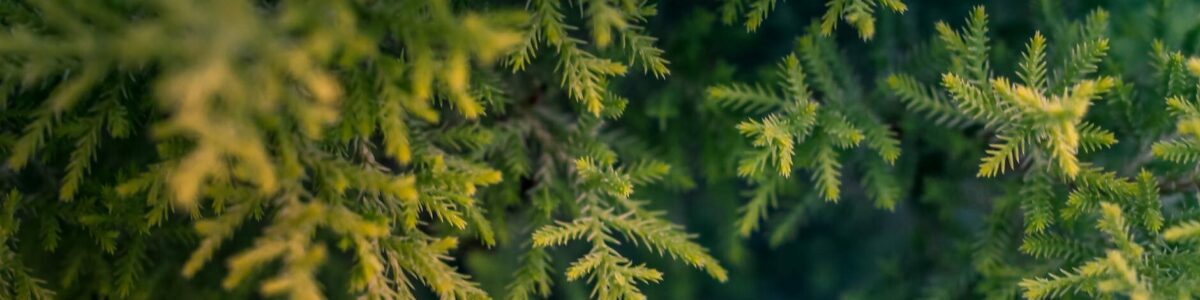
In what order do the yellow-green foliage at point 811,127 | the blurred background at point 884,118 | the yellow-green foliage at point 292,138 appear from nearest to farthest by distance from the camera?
the yellow-green foliage at point 292,138, the yellow-green foliage at point 811,127, the blurred background at point 884,118

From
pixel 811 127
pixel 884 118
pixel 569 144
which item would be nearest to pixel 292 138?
pixel 569 144

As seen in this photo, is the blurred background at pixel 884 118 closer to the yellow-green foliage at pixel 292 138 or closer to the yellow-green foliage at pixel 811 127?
the yellow-green foliage at pixel 811 127

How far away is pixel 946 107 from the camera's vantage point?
1.25 m

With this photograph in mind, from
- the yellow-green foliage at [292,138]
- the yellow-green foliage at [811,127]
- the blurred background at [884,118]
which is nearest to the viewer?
the yellow-green foliage at [292,138]

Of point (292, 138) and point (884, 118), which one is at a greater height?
point (884, 118)

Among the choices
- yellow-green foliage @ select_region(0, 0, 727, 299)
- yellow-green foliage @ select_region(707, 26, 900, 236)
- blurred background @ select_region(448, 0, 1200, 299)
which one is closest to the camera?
yellow-green foliage @ select_region(0, 0, 727, 299)

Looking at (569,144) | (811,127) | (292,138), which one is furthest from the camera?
(569,144)

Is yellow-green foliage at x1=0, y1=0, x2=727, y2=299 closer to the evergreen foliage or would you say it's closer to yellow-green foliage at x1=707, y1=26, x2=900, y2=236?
the evergreen foliage

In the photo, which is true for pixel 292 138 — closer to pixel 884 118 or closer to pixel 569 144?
pixel 569 144

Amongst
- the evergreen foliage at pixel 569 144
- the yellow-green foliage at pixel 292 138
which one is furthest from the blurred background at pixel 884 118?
the yellow-green foliage at pixel 292 138

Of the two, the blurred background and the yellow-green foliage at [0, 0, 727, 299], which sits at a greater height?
the blurred background

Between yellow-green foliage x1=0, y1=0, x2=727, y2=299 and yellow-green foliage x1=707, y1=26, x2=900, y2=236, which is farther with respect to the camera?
yellow-green foliage x1=707, y1=26, x2=900, y2=236

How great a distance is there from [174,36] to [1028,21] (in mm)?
1183

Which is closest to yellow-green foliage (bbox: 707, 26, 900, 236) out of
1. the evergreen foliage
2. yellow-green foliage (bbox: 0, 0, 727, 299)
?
the evergreen foliage
